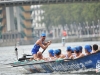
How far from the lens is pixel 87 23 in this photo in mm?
156500

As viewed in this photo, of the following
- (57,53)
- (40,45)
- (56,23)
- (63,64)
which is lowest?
(56,23)

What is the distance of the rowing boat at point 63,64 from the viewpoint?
31.1m

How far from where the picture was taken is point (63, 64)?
32094 mm

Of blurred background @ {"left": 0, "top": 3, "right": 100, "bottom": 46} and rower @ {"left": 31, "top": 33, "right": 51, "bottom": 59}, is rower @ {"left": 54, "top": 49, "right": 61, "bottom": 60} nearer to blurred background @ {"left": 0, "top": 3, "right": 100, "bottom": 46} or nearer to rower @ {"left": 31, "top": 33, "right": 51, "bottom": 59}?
rower @ {"left": 31, "top": 33, "right": 51, "bottom": 59}

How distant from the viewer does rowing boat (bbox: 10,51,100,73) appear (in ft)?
102

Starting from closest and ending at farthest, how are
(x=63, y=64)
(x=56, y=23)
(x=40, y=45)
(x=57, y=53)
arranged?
(x=63, y=64) < (x=57, y=53) < (x=40, y=45) < (x=56, y=23)

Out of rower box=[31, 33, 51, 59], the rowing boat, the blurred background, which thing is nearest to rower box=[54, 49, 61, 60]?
the rowing boat

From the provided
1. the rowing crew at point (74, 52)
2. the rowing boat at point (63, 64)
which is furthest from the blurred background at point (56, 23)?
the rowing crew at point (74, 52)

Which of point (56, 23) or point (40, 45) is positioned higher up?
point (40, 45)

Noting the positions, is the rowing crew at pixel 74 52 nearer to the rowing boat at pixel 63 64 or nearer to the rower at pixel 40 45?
the rowing boat at pixel 63 64

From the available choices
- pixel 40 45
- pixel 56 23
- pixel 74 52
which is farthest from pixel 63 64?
pixel 56 23

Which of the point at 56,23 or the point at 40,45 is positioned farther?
the point at 56,23

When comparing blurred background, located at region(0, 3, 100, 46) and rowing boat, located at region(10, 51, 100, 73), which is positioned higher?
rowing boat, located at region(10, 51, 100, 73)

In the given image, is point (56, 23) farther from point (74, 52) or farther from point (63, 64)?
point (63, 64)
